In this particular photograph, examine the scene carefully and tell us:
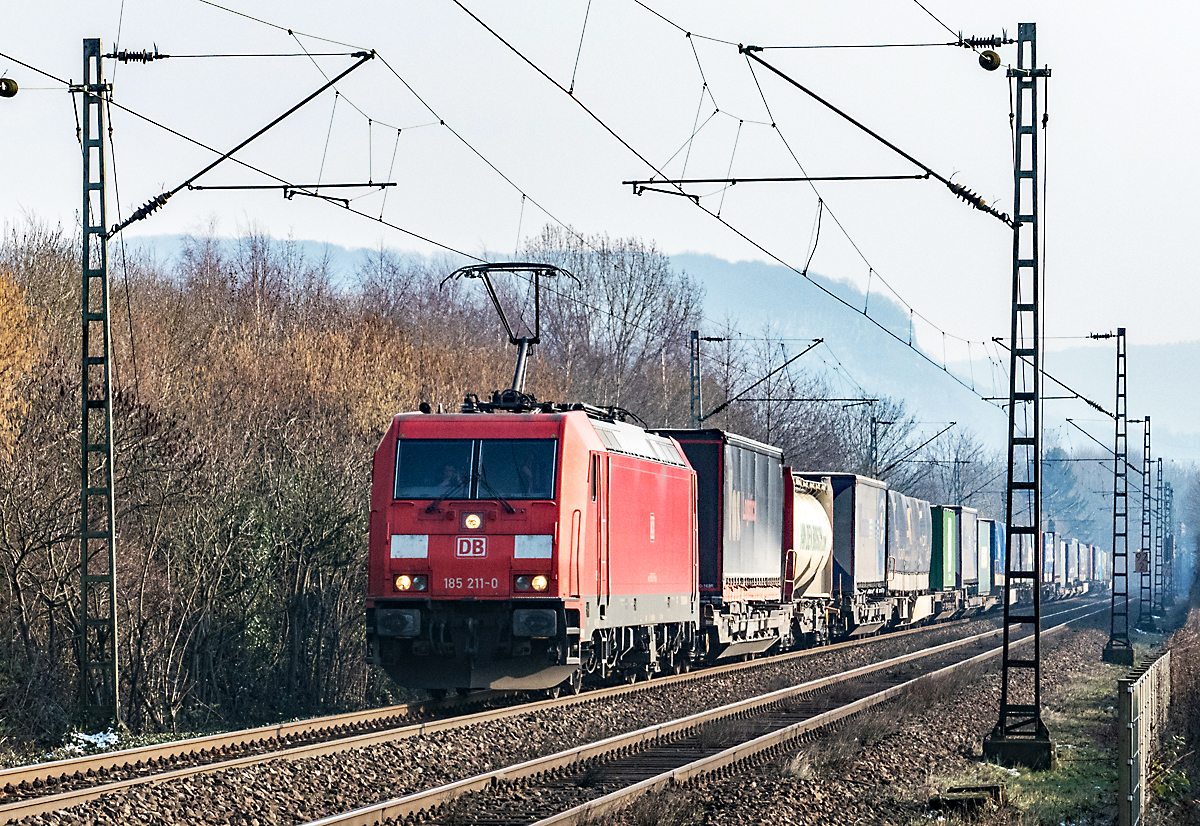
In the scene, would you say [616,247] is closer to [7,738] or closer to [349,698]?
[349,698]

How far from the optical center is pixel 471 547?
55.6 feet

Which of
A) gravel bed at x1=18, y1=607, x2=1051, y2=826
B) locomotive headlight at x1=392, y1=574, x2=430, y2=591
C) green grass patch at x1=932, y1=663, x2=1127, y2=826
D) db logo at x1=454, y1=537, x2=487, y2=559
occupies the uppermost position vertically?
db logo at x1=454, y1=537, x2=487, y2=559

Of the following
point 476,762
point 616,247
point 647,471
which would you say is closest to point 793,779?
point 476,762

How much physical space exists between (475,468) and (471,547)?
978mm

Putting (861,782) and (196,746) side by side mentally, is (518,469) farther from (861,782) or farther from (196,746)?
(861,782)

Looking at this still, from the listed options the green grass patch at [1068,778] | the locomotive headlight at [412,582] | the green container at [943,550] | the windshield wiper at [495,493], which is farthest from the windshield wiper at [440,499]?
the green container at [943,550]

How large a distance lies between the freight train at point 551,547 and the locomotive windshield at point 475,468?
0.02 m

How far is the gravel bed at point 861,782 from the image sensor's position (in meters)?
11.2

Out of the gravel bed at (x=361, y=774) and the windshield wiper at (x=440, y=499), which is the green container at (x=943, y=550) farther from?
the windshield wiper at (x=440, y=499)

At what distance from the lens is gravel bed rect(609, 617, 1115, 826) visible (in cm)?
1125

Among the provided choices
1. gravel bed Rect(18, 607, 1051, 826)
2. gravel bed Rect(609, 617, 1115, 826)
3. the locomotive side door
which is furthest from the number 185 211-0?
gravel bed Rect(609, 617, 1115, 826)

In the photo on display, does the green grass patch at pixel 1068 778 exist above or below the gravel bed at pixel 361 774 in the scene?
below

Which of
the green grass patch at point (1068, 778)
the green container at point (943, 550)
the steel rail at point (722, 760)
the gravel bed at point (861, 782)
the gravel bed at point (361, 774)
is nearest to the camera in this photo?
the gravel bed at point (361, 774)

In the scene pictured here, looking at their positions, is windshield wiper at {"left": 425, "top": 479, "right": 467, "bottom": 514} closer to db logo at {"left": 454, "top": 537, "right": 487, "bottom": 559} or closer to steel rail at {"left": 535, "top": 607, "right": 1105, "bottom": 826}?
db logo at {"left": 454, "top": 537, "right": 487, "bottom": 559}
